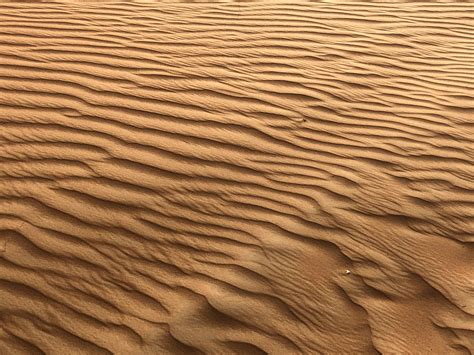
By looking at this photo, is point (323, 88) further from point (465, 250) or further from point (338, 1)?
point (338, 1)

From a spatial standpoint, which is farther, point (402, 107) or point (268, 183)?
point (402, 107)

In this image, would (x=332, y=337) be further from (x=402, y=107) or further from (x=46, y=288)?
(x=402, y=107)

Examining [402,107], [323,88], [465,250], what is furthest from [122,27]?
[465,250]

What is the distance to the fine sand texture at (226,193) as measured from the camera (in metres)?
3.08

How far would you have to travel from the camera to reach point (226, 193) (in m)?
3.71

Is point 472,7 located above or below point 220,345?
above

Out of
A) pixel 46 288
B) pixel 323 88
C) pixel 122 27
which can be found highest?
pixel 122 27

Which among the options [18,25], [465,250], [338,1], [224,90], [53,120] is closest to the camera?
[465,250]

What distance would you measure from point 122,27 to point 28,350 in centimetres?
320

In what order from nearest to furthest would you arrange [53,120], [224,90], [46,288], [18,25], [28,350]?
[28,350]
[46,288]
[53,120]
[224,90]
[18,25]

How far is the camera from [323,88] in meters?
4.90

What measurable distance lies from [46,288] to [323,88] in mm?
2513

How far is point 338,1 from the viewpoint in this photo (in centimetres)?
688

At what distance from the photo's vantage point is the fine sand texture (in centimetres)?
308
